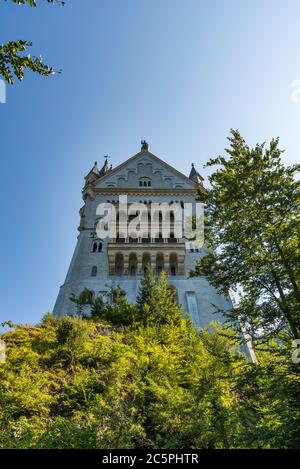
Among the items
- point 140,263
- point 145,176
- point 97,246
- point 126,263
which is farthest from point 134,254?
point 145,176

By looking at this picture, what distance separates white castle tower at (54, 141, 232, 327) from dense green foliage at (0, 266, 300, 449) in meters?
13.9

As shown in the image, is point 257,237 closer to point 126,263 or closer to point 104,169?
point 126,263

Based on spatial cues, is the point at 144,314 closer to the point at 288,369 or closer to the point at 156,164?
the point at 288,369

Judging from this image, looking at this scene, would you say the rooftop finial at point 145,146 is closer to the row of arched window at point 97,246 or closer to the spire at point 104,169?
the spire at point 104,169

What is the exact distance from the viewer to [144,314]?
66.6 ft

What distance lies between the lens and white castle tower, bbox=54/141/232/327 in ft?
98.9

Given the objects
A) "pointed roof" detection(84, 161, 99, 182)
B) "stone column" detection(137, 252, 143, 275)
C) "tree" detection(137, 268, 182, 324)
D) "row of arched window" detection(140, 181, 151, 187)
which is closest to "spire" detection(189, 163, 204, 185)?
"row of arched window" detection(140, 181, 151, 187)

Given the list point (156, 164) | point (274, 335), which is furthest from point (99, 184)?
point (274, 335)

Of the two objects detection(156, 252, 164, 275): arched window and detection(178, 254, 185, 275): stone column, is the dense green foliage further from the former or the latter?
detection(156, 252, 164, 275): arched window

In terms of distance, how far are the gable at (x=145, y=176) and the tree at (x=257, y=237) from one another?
2959 centimetres

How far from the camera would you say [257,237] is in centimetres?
1126

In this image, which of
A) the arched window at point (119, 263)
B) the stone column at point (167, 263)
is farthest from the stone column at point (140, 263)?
the stone column at point (167, 263)

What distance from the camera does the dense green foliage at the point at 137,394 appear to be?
7000 mm

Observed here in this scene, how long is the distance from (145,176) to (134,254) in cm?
1446
